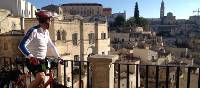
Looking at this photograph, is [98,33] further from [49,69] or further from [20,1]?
[49,69]

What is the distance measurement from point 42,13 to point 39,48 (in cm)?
55

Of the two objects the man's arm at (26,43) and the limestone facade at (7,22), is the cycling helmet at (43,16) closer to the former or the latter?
the man's arm at (26,43)

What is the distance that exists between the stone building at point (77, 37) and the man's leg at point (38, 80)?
27.8 metres

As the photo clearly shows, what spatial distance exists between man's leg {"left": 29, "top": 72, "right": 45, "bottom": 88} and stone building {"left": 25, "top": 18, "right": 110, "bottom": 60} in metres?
27.8

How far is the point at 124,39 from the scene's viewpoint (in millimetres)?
67875

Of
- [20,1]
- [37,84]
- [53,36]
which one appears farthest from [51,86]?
[20,1]

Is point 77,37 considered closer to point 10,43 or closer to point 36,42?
point 10,43

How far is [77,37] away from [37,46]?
3365cm

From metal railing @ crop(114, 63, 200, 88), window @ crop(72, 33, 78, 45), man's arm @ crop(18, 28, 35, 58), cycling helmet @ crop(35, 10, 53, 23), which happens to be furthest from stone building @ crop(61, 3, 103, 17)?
man's arm @ crop(18, 28, 35, 58)

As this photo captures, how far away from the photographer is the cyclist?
4805 millimetres

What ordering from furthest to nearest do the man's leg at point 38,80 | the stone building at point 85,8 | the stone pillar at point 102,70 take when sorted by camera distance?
the stone building at point 85,8 → the stone pillar at point 102,70 → the man's leg at point 38,80

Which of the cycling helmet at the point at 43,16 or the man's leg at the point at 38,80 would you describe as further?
the cycling helmet at the point at 43,16

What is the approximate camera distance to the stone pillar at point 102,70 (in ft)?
19.8

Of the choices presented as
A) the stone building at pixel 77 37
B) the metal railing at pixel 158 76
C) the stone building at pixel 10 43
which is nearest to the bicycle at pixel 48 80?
the metal railing at pixel 158 76
